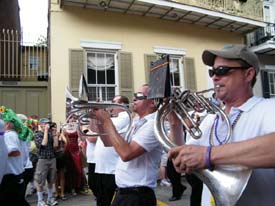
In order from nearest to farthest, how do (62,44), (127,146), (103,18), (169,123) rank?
1. (169,123)
2. (127,146)
3. (62,44)
4. (103,18)

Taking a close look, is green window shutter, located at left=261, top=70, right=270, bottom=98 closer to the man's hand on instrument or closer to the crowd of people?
the crowd of people

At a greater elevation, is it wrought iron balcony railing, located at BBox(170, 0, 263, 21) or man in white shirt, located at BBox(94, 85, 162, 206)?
wrought iron balcony railing, located at BBox(170, 0, 263, 21)

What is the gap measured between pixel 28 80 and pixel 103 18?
295 cm

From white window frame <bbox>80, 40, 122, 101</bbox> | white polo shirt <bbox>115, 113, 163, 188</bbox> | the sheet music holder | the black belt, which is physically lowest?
the black belt

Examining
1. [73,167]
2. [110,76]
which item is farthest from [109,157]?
[110,76]

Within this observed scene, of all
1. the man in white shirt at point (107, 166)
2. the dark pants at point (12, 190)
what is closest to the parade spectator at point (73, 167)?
the dark pants at point (12, 190)

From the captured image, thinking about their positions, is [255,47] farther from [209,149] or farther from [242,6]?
[209,149]

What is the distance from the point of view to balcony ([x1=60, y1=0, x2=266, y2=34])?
10.0 m

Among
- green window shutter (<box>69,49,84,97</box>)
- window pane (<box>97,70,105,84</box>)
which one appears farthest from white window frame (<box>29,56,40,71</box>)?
window pane (<box>97,70,105,84</box>)

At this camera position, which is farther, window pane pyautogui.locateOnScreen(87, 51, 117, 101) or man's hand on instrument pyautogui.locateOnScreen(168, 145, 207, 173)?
window pane pyautogui.locateOnScreen(87, 51, 117, 101)

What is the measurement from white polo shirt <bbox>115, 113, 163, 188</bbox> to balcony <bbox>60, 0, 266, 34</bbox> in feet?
25.7

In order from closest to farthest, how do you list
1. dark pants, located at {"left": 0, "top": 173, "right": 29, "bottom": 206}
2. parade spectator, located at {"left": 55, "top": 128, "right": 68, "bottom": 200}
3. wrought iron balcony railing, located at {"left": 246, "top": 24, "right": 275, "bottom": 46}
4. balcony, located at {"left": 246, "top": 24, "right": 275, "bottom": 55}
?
dark pants, located at {"left": 0, "top": 173, "right": 29, "bottom": 206} < parade spectator, located at {"left": 55, "top": 128, "right": 68, "bottom": 200} < balcony, located at {"left": 246, "top": 24, "right": 275, "bottom": 55} < wrought iron balcony railing, located at {"left": 246, "top": 24, "right": 275, "bottom": 46}

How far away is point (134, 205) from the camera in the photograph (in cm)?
260

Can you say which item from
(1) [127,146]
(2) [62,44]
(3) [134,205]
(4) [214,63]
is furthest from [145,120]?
(2) [62,44]
